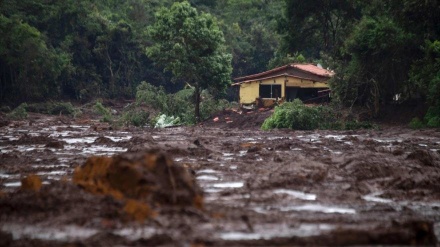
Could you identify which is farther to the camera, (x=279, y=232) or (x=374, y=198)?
(x=374, y=198)

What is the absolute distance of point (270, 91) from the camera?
1596 inches

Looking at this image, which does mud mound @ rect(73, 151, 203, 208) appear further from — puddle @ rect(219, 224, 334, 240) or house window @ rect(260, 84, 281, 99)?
house window @ rect(260, 84, 281, 99)

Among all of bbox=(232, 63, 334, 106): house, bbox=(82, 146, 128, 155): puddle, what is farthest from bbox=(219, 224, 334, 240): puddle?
bbox=(232, 63, 334, 106): house

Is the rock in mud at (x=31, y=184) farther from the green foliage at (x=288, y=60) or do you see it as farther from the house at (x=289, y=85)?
the green foliage at (x=288, y=60)

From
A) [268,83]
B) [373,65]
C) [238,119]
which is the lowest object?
[238,119]

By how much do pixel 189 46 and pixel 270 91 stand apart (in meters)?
8.17

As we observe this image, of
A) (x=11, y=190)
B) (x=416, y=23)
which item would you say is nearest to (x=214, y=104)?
(x=416, y=23)

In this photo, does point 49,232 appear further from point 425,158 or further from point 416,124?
point 416,124

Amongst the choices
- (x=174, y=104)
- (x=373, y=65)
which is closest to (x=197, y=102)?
(x=174, y=104)

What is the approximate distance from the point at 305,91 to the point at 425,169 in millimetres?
27632

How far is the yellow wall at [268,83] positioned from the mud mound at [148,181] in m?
31.1

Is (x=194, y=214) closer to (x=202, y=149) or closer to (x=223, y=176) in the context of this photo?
(x=223, y=176)

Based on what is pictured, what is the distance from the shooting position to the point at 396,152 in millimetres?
15711

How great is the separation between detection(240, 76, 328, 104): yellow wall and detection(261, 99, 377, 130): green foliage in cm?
887
